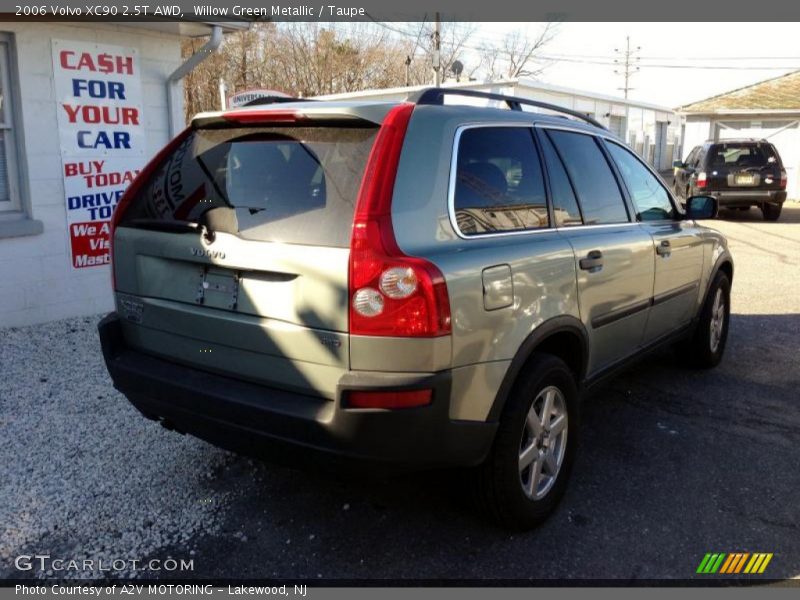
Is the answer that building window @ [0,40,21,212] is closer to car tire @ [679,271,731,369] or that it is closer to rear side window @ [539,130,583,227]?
rear side window @ [539,130,583,227]

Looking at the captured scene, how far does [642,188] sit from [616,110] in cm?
2582

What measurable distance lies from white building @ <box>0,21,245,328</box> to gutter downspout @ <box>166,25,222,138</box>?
23 millimetres

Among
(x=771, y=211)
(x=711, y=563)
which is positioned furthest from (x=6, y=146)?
(x=771, y=211)

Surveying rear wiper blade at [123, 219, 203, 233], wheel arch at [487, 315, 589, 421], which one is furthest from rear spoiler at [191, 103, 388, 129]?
wheel arch at [487, 315, 589, 421]

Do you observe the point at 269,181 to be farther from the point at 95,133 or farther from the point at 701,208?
the point at 95,133

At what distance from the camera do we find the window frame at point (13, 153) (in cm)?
617

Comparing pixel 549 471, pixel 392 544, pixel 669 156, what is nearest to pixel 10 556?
pixel 392 544

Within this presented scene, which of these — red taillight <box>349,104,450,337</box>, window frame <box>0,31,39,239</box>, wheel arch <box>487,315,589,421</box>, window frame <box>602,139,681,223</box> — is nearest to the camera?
red taillight <box>349,104,450,337</box>

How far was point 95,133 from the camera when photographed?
→ 6.80 metres

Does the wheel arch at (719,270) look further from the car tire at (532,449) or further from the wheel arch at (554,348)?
the car tire at (532,449)

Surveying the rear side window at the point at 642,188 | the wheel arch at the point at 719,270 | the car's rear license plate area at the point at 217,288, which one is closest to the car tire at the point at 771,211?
the wheel arch at the point at 719,270

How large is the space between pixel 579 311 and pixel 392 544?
1.42m

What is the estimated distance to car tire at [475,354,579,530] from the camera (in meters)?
3.09

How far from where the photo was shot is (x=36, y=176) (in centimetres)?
639
